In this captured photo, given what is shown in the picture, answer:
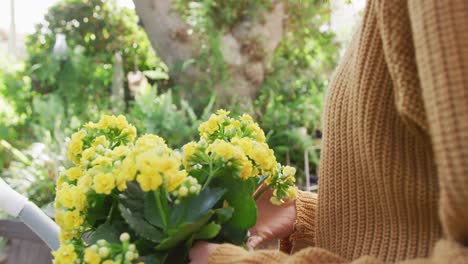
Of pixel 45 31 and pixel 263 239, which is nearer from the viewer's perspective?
pixel 263 239

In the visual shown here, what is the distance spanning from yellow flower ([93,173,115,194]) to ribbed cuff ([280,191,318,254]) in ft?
0.97

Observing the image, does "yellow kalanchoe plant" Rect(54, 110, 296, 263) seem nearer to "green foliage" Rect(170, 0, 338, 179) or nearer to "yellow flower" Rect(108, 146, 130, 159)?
"yellow flower" Rect(108, 146, 130, 159)

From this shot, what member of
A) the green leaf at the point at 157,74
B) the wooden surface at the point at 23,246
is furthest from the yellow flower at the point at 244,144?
the green leaf at the point at 157,74

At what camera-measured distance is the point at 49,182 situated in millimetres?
2729

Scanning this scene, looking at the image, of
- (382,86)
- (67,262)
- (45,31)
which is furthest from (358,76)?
(45,31)

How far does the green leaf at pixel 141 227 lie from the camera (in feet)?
1.60

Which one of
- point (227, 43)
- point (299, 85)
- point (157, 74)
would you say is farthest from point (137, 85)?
point (299, 85)

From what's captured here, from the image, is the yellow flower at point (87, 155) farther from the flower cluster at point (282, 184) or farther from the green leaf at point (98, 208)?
the flower cluster at point (282, 184)

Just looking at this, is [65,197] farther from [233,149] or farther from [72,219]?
[233,149]

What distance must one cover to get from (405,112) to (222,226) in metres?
0.22

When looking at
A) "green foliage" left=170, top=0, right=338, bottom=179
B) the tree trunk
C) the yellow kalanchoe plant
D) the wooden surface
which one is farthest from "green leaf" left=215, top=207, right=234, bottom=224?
the tree trunk

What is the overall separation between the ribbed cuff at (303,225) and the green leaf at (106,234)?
264 millimetres

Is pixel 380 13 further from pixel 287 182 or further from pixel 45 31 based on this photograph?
pixel 45 31

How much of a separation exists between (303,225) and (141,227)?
0.26 meters
